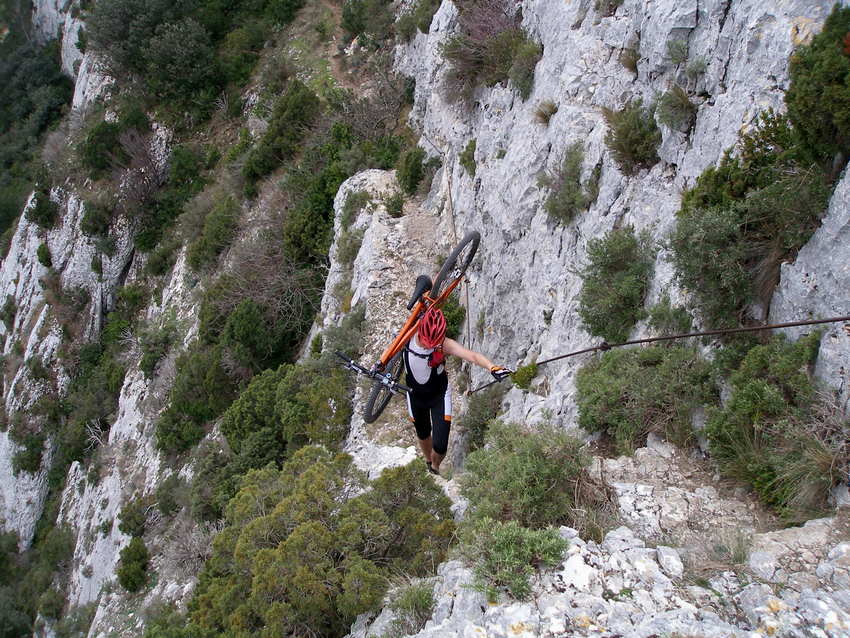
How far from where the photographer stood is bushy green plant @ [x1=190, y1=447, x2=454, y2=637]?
5.48 m

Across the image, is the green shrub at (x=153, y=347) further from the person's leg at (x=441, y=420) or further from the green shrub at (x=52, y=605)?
the person's leg at (x=441, y=420)

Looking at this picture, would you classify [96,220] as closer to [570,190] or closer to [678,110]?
[570,190]

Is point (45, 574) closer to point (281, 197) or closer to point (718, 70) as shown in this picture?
point (281, 197)

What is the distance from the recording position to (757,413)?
15.6ft

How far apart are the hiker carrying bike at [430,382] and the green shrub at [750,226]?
2.66 meters

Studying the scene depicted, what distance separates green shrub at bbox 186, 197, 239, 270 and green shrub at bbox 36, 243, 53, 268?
12025 mm

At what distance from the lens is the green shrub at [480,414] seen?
8695 millimetres

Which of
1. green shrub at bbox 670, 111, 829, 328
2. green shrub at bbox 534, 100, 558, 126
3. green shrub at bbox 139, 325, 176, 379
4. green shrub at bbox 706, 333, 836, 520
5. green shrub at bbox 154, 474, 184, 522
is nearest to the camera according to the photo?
green shrub at bbox 706, 333, 836, 520

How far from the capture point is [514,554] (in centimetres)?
423

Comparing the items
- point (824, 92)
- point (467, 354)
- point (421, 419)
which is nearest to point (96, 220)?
point (421, 419)

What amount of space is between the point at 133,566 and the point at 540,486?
12937 millimetres

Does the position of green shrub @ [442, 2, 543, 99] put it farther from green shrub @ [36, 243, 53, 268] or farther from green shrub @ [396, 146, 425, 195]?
green shrub @ [36, 243, 53, 268]

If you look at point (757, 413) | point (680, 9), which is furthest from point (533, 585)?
point (680, 9)

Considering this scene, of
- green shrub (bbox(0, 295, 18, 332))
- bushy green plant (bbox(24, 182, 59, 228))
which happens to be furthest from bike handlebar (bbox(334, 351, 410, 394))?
green shrub (bbox(0, 295, 18, 332))
